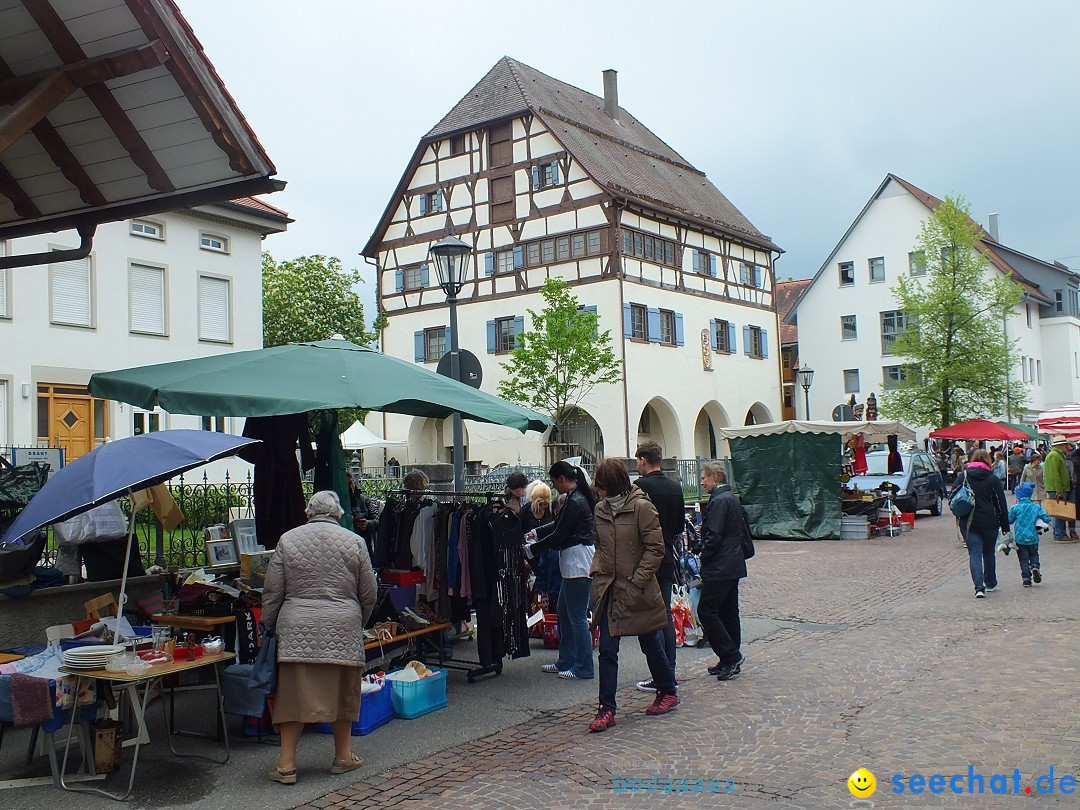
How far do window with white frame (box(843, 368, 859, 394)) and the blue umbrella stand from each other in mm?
49803

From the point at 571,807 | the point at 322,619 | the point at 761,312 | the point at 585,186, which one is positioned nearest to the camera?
the point at 571,807

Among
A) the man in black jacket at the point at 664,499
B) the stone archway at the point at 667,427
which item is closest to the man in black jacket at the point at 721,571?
the man in black jacket at the point at 664,499

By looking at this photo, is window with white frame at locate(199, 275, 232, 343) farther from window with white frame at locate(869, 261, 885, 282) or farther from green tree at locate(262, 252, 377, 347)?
window with white frame at locate(869, 261, 885, 282)

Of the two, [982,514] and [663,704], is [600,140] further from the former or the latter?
[663,704]

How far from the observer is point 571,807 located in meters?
5.76

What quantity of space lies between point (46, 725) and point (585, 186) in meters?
33.4

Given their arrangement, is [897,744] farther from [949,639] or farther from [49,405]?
[49,405]

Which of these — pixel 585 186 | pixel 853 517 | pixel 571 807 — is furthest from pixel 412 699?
pixel 585 186

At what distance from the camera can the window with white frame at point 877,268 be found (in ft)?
173

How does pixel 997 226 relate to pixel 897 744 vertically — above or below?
above

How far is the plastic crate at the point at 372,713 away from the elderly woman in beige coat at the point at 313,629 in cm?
98

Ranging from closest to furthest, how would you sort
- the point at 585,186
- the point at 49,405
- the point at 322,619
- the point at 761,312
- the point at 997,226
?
the point at 322,619, the point at 49,405, the point at 585,186, the point at 761,312, the point at 997,226

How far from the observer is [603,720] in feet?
24.3

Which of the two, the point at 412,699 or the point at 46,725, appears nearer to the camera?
the point at 46,725
